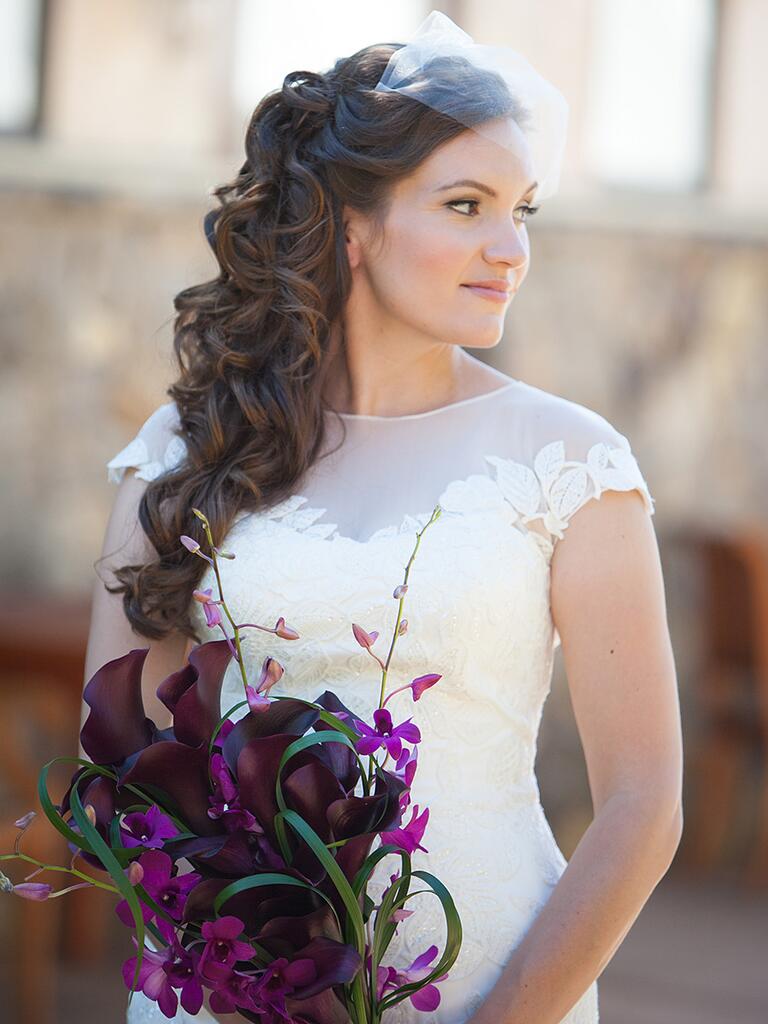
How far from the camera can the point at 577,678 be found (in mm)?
2053

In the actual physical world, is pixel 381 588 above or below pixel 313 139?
below

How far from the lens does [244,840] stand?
1.55 m

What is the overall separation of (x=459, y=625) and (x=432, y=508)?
0.18 meters

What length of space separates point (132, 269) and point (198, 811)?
4.52m

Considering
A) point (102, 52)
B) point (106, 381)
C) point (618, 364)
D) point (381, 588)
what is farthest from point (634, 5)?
point (381, 588)

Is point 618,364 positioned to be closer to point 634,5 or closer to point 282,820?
point 634,5

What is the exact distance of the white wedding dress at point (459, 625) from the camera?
2.04 meters

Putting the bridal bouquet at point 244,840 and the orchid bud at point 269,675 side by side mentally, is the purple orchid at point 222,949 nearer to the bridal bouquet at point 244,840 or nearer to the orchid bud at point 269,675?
the bridal bouquet at point 244,840

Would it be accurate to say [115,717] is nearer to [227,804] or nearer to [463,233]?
[227,804]

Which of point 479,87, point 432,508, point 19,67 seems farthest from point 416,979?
point 19,67

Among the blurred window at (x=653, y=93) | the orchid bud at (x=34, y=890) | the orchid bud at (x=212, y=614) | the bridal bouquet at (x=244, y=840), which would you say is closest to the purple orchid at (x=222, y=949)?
the bridal bouquet at (x=244, y=840)

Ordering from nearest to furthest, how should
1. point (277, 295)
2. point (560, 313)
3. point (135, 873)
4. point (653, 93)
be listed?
point (135, 873) < point (277, 295) < point (560, 313) < point (653, 93)

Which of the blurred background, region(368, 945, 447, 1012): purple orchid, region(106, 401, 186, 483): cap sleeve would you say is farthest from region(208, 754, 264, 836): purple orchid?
the blurred background

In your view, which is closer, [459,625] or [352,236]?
[459,625]
